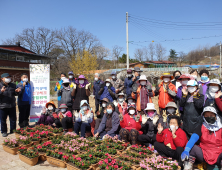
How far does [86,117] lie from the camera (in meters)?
5.53

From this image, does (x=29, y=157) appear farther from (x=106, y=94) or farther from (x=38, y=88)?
(x=38, y=88)

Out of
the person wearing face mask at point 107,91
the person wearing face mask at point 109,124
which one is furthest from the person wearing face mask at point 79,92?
the person wearing face mask at point 109,124

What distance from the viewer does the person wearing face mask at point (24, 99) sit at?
644 centimetres

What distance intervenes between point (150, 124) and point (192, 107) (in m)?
1.20

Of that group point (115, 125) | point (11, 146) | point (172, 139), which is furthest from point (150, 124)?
point (11, 146)

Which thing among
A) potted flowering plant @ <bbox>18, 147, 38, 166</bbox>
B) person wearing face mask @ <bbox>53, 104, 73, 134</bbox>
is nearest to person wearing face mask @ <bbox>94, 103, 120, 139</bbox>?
person wearing face mask @ <bbox>53, 104, 73, 134</bbox>

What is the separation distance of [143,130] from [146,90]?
1.34 metres

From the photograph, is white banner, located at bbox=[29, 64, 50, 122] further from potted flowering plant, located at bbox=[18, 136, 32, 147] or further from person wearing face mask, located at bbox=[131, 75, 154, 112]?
person wearing face mask, located at bbox=[131, 75, 154, 112]

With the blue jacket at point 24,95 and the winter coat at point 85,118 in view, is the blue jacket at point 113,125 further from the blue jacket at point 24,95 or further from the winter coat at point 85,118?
the blue jacket at point 24,95

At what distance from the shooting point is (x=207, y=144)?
3416mm

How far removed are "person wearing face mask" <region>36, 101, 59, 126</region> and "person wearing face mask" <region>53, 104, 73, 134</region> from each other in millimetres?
268

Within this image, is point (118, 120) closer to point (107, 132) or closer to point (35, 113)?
point (107, 132)

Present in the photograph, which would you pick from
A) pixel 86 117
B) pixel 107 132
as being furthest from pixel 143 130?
pixel 86 117

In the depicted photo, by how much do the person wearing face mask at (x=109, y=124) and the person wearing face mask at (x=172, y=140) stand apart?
1.44 metres
